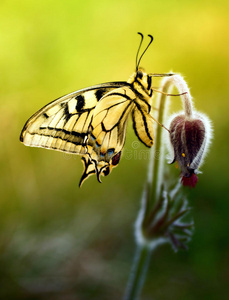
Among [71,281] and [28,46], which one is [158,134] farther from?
[28,46]

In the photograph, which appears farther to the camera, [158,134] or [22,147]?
[22,147]

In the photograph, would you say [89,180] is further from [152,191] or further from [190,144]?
[190,144]

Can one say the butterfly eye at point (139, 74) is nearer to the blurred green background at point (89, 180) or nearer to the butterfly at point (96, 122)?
the butterfly at point (96, 122)

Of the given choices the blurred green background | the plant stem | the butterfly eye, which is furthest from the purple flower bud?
the blurred green background

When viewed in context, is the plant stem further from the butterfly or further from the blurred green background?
the blurred green background

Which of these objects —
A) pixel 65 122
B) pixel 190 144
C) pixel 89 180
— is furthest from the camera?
pixel 89 180

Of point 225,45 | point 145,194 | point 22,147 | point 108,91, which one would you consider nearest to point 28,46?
point 22,147

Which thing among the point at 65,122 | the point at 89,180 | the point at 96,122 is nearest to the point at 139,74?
the point at 96,122
